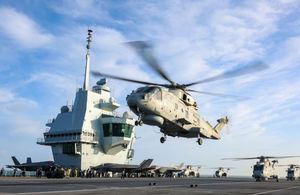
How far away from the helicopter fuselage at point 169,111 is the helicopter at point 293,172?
70.8m

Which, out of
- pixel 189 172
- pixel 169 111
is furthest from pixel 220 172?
pixel 169 111

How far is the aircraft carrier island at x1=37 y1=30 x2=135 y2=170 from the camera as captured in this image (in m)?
99.7

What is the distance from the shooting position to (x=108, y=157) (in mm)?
105375

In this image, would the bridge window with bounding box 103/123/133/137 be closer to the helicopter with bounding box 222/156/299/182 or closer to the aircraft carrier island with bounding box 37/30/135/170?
the aircraft carrier island with bounding box 37/30/135/170

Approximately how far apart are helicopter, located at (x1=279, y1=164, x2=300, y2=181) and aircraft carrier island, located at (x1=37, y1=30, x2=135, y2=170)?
44.9 m

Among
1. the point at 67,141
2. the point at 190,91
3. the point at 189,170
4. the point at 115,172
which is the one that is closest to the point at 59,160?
the point at 67,141

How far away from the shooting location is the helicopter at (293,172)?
10924 cm

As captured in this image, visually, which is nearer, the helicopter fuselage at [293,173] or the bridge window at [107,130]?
the bridge window at [107,130]

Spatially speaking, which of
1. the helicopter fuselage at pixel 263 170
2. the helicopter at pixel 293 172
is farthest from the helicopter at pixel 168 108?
the helicopter at pixel 293 172

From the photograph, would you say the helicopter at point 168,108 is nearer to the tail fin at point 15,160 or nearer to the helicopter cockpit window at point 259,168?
the helicopter cockpit window at point 259,168

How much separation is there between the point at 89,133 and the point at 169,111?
6378 centimetres

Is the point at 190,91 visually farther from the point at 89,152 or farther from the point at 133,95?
the point at 89,152

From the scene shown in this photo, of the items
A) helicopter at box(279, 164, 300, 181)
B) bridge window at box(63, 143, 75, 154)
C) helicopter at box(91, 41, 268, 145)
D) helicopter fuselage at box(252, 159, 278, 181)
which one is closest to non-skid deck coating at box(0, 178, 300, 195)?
helicopter at box(91, 41, 268, 145)

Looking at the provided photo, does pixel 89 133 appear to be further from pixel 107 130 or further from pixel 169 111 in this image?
pixel 169 111
